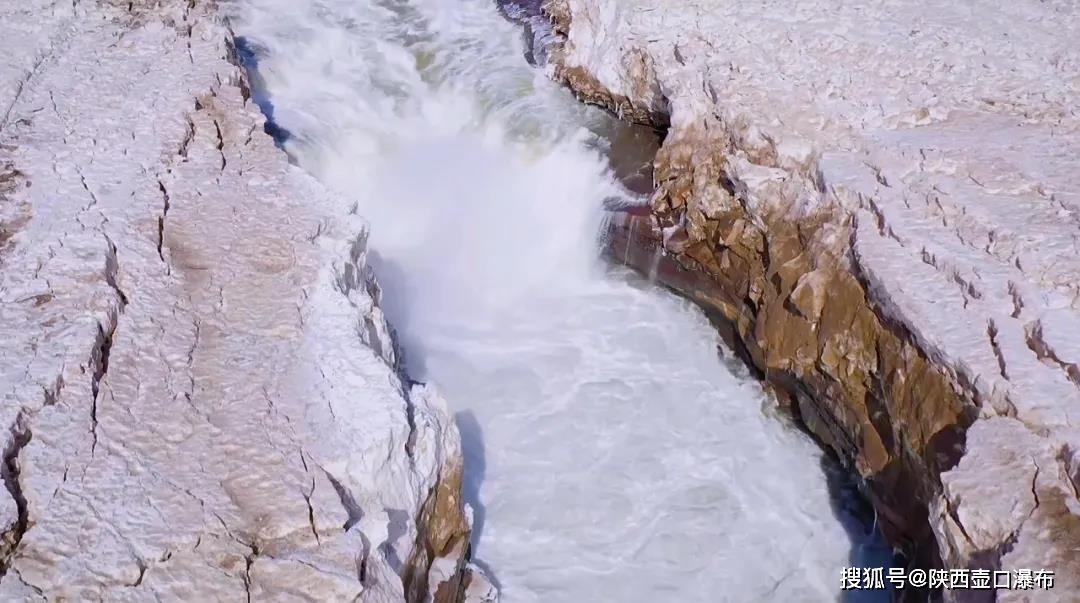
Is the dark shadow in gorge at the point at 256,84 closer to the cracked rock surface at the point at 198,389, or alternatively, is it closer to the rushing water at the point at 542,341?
the rushing water at the point at 542,341

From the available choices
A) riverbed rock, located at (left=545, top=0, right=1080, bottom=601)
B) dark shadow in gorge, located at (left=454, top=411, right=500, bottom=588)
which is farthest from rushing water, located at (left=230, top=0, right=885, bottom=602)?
riverbed rock, located at (left=545, top=0, right=1080, bottom=601)

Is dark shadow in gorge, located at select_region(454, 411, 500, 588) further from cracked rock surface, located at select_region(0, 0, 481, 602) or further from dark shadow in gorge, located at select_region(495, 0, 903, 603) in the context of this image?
dark shadow in gorge, located at select_region(495, 0, 903, 603)

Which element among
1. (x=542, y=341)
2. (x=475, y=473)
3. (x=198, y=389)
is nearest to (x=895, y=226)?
(x=542, y=341)

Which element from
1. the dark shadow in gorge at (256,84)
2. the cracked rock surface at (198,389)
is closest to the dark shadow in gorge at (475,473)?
the cracked rock surface at (198,389)

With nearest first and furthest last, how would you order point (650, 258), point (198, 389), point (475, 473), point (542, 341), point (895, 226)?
point (198, 389) → point (895, 226) → point (475, 473) → point (542, 341) → point (650, 258)

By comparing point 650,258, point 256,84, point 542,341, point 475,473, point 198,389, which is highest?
point 198,389

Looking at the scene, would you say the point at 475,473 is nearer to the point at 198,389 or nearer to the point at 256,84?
the point at 198,389

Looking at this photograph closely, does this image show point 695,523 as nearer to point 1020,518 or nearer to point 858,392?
point 858,392

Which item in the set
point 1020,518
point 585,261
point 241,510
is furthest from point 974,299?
point 241,510
